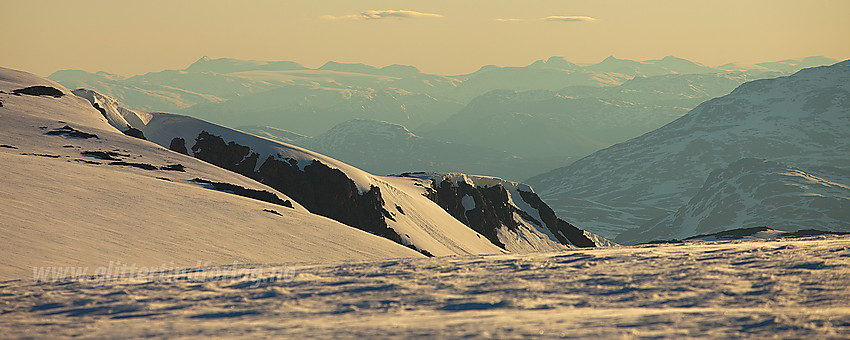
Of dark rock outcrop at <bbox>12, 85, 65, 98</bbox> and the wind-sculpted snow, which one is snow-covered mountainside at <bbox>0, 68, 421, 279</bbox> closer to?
the wind-sculpted snow

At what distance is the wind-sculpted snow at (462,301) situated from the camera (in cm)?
1430

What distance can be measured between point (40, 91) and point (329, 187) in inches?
1510

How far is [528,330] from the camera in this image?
46.3ft

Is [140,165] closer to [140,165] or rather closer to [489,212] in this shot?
[140,165]

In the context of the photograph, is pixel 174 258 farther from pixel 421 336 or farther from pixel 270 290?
pixel 421 336

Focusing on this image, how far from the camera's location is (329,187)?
82.6 metres

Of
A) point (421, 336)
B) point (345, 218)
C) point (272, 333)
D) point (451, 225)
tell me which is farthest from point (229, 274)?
point (451, 225)

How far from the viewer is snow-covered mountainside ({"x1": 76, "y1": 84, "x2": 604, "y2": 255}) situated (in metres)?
78.9

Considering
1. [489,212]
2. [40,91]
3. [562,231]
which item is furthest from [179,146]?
[562,231]

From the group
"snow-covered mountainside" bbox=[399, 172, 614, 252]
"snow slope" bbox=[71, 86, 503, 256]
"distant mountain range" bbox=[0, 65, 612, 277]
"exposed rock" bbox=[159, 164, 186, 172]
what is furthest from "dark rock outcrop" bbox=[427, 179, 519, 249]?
"exposed rock" bbox=[159, 164, 186, 172]

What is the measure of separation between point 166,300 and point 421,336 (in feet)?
24.1

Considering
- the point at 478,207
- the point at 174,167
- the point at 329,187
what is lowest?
the point at 478,207

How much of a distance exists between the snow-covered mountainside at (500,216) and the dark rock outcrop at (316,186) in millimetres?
27707

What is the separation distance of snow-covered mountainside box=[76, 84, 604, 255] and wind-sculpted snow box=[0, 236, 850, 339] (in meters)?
49.2
